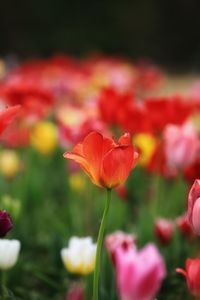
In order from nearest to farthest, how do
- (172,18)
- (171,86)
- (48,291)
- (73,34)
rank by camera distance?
1. (48,291)
2. (171,86)
3. (73,34)
4. (172,18)

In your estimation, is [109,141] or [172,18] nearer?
[109,141]

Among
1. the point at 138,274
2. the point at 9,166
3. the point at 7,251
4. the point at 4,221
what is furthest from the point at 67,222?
the point at 138,274

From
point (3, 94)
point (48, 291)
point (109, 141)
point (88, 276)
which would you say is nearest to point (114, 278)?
point (88, 276)

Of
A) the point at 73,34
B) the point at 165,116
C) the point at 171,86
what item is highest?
the point at 73,34

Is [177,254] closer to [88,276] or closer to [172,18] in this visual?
[88,276]

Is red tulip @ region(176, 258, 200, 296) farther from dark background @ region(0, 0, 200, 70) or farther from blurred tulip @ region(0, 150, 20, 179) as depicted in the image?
dark background @ region(0, 0, 200, 70)

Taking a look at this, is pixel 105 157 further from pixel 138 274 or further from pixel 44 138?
pixel 44 138

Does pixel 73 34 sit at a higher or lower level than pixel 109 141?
higher

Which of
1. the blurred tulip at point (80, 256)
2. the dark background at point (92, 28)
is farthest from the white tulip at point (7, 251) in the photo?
the dark background at point (92, 28)
